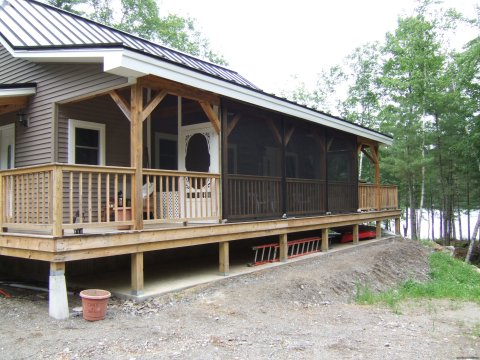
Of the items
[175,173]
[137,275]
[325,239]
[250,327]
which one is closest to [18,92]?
[175,173]

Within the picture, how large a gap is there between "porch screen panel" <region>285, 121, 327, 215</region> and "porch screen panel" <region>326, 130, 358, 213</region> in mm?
408

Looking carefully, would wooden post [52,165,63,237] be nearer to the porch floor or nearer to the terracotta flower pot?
the terracotta flower pot

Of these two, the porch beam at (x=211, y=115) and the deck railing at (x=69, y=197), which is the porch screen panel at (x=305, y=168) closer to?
the porch beam at (x=211, y=115)

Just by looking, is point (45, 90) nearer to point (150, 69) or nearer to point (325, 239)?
point (150, 69)

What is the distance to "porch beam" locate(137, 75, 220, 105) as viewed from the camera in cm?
637

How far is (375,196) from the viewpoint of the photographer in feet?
47.6

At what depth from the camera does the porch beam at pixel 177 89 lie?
20.9 feet

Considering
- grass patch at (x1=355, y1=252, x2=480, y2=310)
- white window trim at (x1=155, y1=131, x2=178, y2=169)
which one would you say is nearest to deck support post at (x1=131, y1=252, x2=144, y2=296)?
white window trim at (x1=155, y1=131, x2=178, y2=169)

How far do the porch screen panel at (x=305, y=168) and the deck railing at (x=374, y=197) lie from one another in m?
2.40

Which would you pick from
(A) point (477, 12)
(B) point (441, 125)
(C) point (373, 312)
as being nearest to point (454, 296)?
(C) point (373, 312)

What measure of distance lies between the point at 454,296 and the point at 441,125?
49.5 ft

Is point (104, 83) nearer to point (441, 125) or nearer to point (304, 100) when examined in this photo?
point (441, 125)

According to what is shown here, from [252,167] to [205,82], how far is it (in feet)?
13.1

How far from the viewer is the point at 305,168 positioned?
11.8 m
